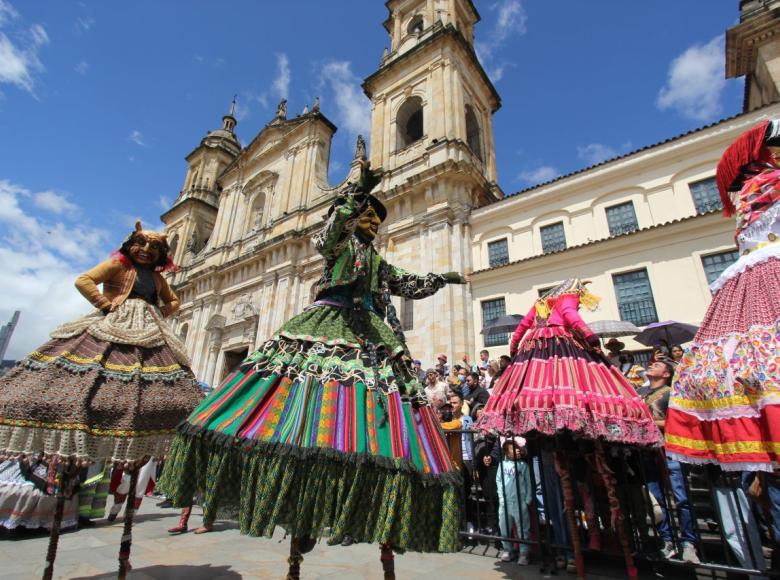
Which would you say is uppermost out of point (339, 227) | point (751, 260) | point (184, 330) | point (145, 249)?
point (184, 330)

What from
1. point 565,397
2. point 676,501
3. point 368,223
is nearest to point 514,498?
point 676,501

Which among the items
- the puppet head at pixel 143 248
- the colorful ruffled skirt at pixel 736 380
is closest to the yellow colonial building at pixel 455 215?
the colorful ruffled skirt at pixel 736 380

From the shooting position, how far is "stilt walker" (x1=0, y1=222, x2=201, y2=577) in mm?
2482

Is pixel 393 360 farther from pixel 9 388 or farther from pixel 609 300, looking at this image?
pixel 609 300

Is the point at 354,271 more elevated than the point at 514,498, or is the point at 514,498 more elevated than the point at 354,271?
the point at 354,271

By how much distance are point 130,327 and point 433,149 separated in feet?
53.3

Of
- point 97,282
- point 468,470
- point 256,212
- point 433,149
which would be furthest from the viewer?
point 256,212

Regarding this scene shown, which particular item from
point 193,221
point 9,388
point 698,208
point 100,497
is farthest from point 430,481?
point 193,221

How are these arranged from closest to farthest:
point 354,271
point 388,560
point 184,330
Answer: point 388,560 < point 354,271 < point 184,330

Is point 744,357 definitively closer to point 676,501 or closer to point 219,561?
point 676,501

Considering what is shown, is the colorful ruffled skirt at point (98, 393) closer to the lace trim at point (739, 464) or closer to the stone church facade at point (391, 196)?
the lace trim at point (739, 464)

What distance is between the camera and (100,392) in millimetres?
2654

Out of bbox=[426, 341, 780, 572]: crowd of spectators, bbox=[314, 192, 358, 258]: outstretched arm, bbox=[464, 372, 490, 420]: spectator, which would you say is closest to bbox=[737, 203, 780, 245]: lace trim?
bbox=[426, 341, 780, 572]: crowd of spectators

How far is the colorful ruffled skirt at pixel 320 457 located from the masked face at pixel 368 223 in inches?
44.1
